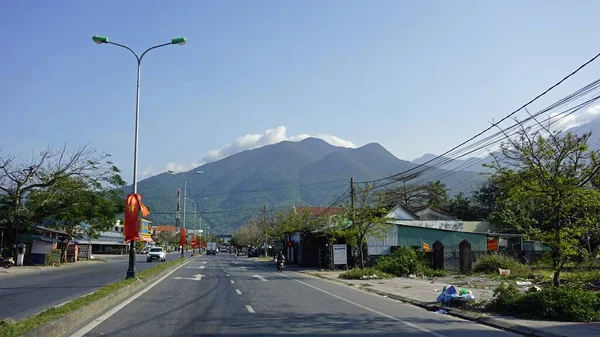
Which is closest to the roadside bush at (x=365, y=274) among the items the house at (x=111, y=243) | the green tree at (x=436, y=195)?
the green tree at (x=436, y=195)

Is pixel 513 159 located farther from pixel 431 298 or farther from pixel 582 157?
pixel 431 298

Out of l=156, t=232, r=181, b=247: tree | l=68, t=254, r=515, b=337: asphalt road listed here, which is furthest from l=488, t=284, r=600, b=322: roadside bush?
l=156, t=232, r=181, b=247: tree

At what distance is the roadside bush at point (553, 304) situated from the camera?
1288 centimetres

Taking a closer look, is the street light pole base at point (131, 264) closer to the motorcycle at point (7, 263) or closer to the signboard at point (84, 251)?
the motorcycle at point (7, 263)

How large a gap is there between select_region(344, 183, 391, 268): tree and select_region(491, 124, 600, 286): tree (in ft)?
65.1

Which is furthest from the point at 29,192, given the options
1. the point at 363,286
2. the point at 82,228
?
the point at 363,286

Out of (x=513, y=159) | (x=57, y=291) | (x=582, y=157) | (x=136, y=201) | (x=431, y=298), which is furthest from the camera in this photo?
(x=136, y=201)

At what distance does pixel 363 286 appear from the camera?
85.8 ft

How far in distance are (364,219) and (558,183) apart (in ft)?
70.8

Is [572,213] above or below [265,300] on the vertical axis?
above

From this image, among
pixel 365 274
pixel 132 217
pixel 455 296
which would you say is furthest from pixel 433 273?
pixel 132 217

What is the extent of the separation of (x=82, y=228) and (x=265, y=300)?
46941 mm

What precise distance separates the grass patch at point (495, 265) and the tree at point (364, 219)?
644 centimetres

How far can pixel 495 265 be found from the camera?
106ft
